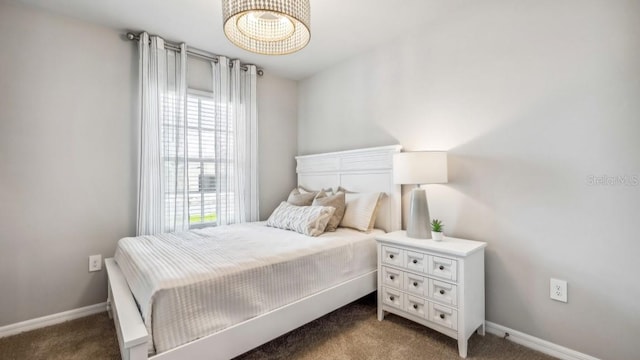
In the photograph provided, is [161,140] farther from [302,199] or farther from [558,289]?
[558,289]

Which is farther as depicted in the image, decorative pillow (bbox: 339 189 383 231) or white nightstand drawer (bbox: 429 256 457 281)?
decorative pillow (bbox: 339 189 383 231)

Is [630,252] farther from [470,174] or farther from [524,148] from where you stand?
[470,174]

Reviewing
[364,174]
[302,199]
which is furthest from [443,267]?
[302,199]

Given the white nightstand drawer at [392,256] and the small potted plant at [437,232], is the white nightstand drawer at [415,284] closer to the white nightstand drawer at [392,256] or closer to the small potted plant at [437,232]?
the white nightstand drawer at [392,256]

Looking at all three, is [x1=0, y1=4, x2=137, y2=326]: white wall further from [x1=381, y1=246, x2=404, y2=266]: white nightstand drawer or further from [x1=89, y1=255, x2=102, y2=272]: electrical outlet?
[x1=381, y1=246, x2=404, y2=266]: white nightstand drawer

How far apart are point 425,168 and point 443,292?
33.5 inches

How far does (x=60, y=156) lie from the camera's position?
7.28ft

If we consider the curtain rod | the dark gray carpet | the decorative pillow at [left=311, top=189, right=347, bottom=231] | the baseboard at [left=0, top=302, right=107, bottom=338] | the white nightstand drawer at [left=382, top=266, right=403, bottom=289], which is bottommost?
the dark gray carpet

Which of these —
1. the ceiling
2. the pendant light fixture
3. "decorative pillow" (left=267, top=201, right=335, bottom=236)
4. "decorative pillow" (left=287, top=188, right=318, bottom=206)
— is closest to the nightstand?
"decorative pillow" (left=267, top=201, right=335, bottom=236)

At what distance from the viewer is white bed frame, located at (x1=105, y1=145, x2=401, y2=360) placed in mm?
1261

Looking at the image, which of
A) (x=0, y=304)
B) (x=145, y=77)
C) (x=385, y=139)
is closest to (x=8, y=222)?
(x=0, y=304)

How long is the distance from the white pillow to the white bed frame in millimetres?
136

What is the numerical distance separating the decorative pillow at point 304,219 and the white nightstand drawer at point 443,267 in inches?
35.1

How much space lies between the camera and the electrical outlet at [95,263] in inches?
91.7
